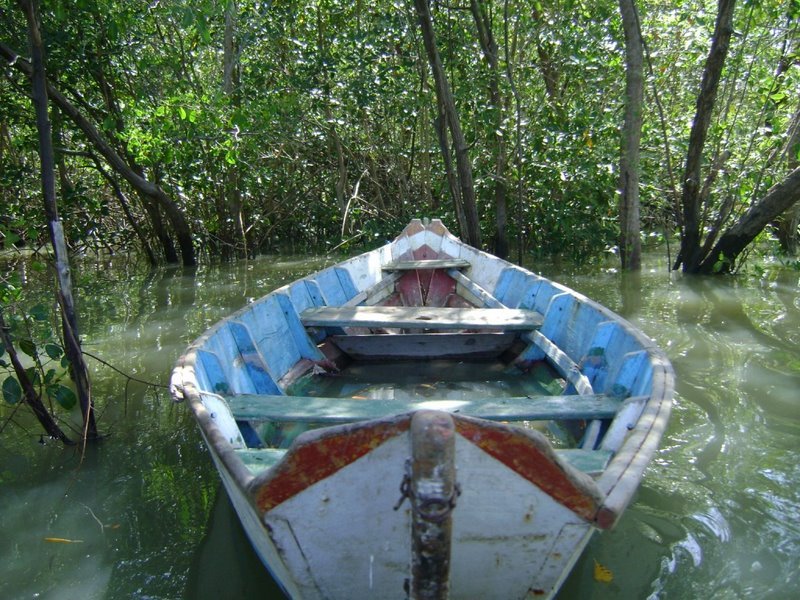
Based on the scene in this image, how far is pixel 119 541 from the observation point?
2914 millimetres

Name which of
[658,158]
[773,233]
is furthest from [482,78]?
[773,233]

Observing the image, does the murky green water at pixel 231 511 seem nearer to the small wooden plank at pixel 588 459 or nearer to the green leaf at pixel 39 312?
the small wooden plank at pixel 588 459

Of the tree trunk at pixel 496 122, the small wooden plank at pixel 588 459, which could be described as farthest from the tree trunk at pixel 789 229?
the small wooden plank at pixel 588 459

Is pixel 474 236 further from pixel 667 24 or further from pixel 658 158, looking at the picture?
pixel 667 24

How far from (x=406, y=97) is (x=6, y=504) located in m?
8.11

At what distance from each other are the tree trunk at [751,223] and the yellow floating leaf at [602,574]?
614cm

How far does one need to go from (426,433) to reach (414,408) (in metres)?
1.22

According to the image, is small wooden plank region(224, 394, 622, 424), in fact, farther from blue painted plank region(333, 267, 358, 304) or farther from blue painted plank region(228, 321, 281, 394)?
blue painted plank region(333, 267, 358, 304)

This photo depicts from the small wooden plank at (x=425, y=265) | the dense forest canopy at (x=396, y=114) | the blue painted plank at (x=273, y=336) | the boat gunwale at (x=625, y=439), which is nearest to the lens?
the boat gunwale at (x=625, y=439)

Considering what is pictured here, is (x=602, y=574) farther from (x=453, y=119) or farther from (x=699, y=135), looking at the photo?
(x=453, y=119)

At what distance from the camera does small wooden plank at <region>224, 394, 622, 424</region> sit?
283cm

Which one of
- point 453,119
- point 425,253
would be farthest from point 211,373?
point 453,119

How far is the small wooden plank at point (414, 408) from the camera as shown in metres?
2.83

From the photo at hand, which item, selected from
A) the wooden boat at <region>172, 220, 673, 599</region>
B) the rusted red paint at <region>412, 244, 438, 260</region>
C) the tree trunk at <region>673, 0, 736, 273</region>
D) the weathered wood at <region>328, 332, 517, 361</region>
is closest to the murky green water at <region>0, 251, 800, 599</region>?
the wooden boat at <region>172, 220, 673, 599</region>
